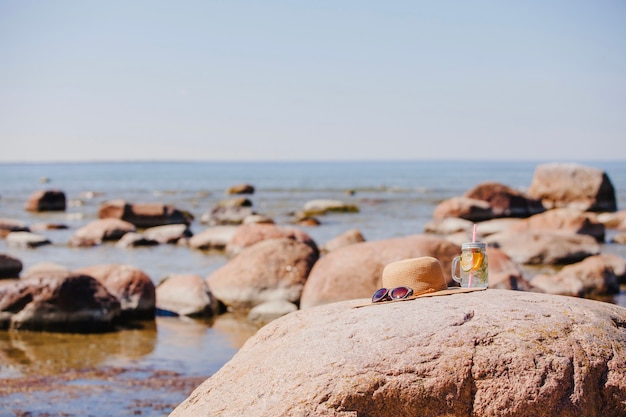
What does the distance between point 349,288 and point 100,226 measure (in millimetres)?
15375

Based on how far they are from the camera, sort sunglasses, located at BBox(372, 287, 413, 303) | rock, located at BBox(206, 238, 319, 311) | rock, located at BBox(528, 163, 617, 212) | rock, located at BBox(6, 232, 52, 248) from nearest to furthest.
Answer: sunglasses, located at BBox(372, 287, 413, 303) → rock, located at BBox(206, 238, 319, 311) → rock, located at BBox(6, 232, 52, 248) → rock, located at BBox(528, 163, 617, 212)

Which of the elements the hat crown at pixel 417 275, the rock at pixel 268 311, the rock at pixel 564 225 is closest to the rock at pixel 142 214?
the rock at pixel 564 225

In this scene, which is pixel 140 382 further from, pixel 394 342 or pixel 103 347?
pixel 394 342

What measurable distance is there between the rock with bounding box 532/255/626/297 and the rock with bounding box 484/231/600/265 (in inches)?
108

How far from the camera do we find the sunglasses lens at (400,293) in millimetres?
4848

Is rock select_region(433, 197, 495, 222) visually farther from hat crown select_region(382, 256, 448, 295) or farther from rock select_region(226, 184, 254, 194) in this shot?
hat crown select_region(382, 256, 448, 295)

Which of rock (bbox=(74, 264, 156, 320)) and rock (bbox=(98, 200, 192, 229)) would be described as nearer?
rock (bbox=(74, 264, 156, 320))

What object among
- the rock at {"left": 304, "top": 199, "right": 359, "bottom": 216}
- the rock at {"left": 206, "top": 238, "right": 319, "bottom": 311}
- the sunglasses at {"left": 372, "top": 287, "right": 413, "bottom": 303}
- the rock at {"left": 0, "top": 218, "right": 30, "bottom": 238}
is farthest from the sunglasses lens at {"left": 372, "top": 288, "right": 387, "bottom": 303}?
the rock at {"left": 304, "top": 199, "right": 359, "bottom": 216}

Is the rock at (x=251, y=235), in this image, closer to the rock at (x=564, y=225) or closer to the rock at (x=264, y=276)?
the rock at (x=264, y=276)

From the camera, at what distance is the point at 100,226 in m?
24.8

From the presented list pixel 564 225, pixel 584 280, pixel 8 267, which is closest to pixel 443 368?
pixel 584 280

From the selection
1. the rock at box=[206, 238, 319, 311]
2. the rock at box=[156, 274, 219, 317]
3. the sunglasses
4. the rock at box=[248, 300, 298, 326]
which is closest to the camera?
the sunglasses

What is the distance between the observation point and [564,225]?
22969 mm

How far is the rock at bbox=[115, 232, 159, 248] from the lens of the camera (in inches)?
900
